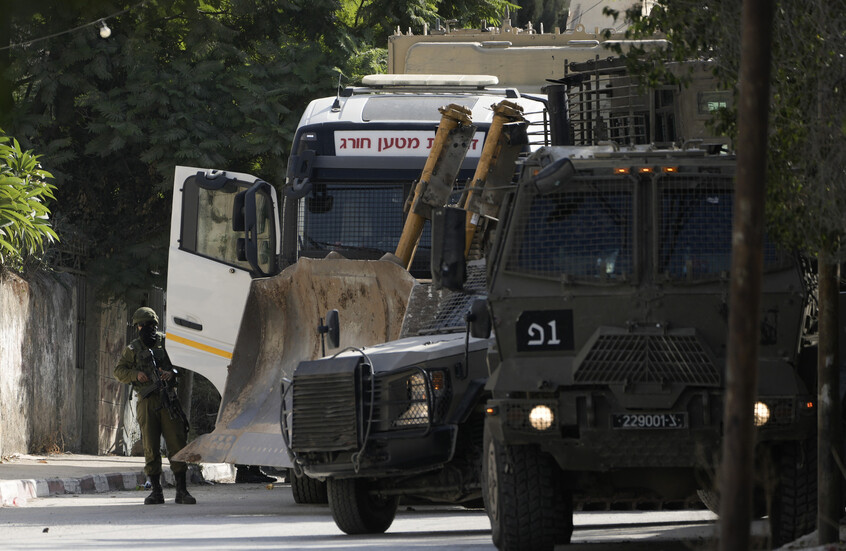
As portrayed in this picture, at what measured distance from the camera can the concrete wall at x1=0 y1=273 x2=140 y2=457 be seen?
19.5 m

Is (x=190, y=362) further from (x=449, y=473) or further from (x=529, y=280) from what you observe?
(x=529, y=280)

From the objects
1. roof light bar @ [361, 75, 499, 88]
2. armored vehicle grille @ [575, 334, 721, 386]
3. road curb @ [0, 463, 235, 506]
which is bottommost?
road curb @ [0, 463, 235, 506]

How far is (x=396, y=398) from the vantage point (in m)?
9.38

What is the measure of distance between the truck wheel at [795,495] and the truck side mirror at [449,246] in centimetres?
199

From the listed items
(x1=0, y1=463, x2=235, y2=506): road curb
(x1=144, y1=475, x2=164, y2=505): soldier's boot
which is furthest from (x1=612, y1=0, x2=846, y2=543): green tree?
(x1=0, y1=463, x2=235, y2=506): road curb

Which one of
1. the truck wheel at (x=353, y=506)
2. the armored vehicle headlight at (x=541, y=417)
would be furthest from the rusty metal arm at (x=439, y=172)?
the armored vehicle headlight at (x=541, y=417)

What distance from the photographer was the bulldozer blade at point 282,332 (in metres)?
11.8

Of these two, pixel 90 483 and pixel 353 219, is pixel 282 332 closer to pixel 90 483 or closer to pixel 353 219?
pixel 353 219

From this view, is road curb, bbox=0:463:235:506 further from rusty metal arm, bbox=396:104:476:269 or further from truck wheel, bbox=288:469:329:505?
rusty metal arm, bbox=396:104:476:269

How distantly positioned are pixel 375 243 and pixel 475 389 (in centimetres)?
453

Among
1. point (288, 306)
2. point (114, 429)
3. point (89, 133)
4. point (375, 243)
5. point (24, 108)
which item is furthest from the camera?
Result: point (114, 429)

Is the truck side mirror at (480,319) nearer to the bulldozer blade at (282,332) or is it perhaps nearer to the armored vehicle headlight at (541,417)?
the armored vehicle headlight at (541,417)

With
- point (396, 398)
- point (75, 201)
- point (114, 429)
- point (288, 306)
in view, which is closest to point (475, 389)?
point (396, 398)

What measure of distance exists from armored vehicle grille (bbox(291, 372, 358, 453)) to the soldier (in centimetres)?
465
